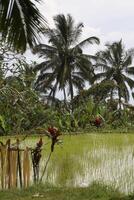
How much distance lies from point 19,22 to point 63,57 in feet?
73.6

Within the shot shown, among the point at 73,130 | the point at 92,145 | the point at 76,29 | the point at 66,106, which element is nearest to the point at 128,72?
the point at 76,29

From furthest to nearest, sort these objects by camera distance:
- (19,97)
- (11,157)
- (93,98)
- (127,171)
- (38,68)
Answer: (38,68), (93,98), (19,97), (127,171), (11,157)

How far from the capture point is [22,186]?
24.5ft

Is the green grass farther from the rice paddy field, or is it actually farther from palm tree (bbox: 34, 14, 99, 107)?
palm tree (bbox: 34, 14, 99, 107)

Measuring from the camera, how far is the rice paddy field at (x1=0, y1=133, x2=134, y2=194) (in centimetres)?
821

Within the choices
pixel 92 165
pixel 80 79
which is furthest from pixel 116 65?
pixel 92 165

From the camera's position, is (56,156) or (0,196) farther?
(56,156)

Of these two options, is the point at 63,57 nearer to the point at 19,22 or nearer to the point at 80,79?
the point at 80,79

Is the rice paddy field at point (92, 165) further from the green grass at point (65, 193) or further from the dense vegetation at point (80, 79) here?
the dense vegetation at point (80, 79)

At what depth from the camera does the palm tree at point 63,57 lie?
2864 cm

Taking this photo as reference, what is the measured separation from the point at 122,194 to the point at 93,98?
17521mm

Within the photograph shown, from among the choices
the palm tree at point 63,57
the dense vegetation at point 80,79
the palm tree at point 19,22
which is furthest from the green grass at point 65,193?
the palm tree at point 63,57

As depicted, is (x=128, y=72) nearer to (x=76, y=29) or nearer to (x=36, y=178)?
(x=76, y=29)

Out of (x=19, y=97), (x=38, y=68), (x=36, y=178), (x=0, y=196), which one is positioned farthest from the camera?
(x=38, y=68)
